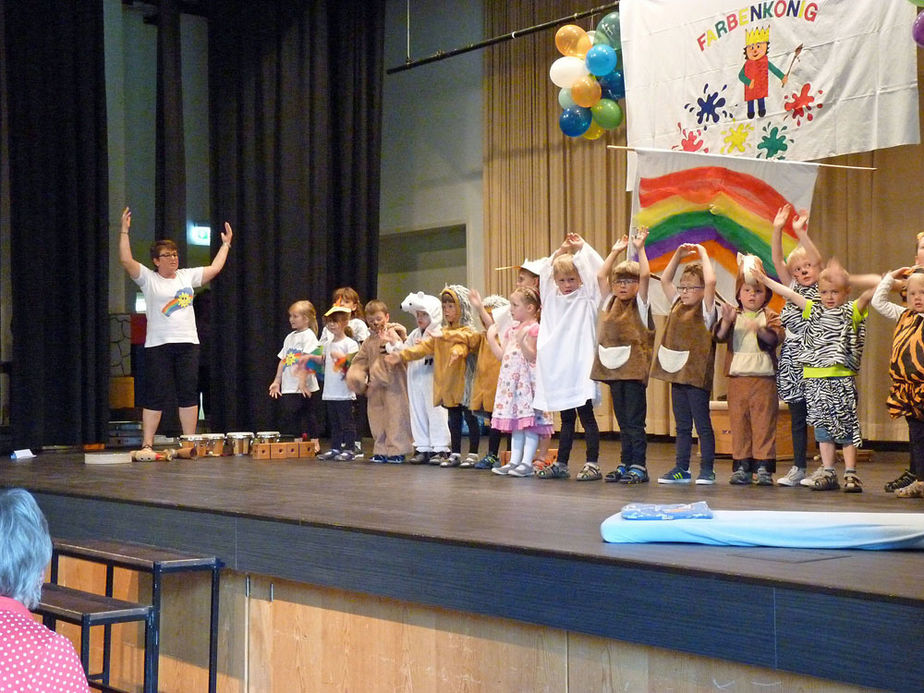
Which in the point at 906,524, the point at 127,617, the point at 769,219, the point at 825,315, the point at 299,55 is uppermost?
the point at 299,55

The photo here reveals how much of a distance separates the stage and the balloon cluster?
2.58m

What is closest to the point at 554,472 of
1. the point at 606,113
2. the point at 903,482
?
the point at 903,482

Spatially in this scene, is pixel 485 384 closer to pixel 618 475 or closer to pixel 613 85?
pixel 618 475

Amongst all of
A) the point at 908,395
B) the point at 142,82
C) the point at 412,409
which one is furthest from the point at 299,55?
the point at 908,395

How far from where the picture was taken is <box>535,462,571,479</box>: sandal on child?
560 centimetres

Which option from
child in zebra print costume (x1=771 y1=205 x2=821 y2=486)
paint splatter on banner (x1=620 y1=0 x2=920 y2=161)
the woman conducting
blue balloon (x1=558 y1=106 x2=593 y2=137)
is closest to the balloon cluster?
blue balloon (x1=558 y1=106 x2=593 y2=137)

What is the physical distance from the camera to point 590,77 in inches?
277

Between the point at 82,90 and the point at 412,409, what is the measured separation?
403cm

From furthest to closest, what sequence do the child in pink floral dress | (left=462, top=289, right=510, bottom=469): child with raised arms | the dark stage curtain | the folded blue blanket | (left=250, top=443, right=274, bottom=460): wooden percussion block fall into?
the dark stage curtain
(left=250, top=443, right=274, bottom=460): wooden percussion block
(left=462, top=289, right=510, bottom=469): child with raised arms
the child in pink floral dress
the folded blue blanket

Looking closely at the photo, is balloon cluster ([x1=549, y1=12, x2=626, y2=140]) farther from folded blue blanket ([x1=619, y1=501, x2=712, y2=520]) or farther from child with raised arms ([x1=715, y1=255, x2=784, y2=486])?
folded blue blanket ([x1=619, y1=501, x2=712, y2=520])

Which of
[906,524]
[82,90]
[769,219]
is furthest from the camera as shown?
[82,90]

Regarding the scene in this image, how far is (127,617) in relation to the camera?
3430 millimetres

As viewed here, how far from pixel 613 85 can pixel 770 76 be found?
42.4 inches

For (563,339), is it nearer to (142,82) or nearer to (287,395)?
(287,395)
